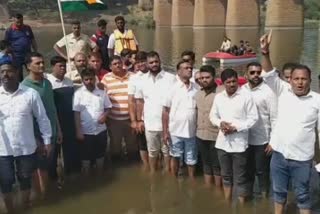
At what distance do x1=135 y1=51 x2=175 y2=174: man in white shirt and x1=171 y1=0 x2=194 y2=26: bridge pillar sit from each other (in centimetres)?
5733

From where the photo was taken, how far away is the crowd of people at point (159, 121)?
6.21m

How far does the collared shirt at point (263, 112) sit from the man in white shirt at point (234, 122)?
0.48 feet

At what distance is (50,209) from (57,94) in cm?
170

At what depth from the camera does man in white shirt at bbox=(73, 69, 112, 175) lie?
814cm

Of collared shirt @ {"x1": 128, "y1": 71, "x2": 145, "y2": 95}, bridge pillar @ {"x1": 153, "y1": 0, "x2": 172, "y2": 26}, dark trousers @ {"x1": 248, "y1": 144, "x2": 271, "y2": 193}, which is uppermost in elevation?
collared shirt @ {"x1": 128, "y1": 71, "x2": 145, "y2": 95}

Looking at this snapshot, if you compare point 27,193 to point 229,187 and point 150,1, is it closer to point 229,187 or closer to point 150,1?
point 229,187

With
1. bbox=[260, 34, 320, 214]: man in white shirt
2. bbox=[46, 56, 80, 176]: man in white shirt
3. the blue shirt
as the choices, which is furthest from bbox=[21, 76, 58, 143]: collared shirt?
the blue shirt

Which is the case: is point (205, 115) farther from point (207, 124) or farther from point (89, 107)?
point (89, 107)

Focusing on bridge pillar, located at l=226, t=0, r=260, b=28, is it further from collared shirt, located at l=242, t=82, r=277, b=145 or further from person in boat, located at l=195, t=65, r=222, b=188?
collared shirt, located at l=242, t=82, r=277, b=145

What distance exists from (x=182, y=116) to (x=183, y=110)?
3.4 inches

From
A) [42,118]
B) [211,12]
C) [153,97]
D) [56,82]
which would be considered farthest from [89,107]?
[211,12]

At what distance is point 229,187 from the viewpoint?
7445 mm

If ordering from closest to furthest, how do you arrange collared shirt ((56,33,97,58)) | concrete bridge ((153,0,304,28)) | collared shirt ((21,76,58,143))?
collared shirt ((21,76,58,143)) < collared shirt ((56,33,97,58)) < concrete bridge ((153,0,304,28))

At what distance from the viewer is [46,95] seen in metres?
7.25
